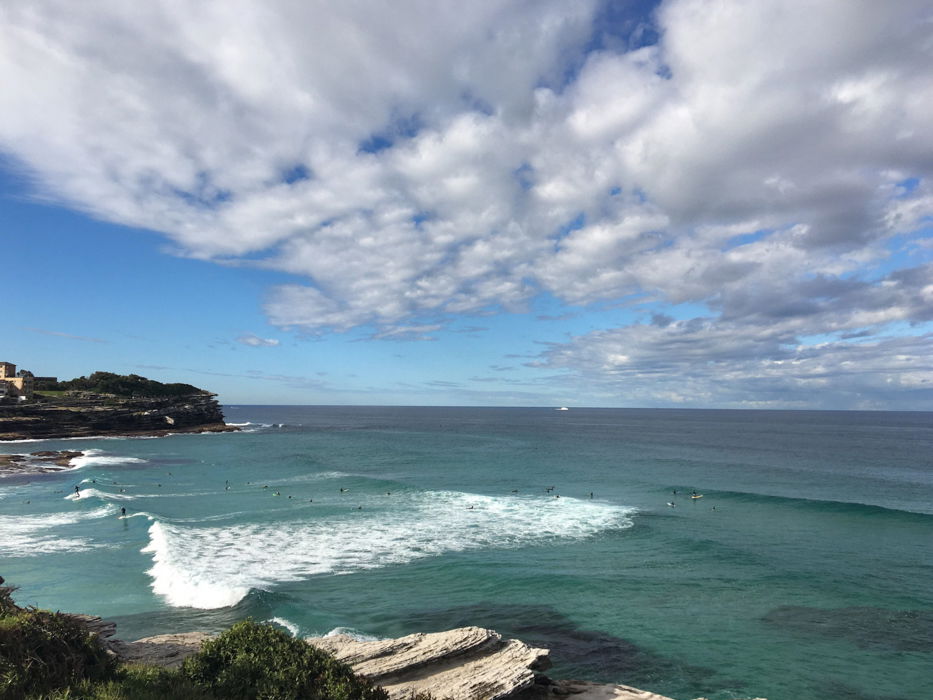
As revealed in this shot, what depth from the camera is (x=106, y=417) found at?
121312 millimetres

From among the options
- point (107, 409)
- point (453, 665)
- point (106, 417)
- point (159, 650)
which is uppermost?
point (107, 409)

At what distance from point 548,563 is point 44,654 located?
2588cm

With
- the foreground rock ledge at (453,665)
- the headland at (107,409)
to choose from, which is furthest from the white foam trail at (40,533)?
the headland at (107,409)

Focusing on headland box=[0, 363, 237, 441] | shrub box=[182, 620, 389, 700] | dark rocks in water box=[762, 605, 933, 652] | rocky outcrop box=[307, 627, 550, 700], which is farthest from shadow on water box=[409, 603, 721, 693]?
headland box=[0, 363, 237, 441]

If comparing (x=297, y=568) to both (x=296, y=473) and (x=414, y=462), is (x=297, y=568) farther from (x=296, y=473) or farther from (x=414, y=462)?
(x=414, y=462)

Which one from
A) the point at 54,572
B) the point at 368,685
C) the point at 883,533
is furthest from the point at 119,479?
the point at 883,533

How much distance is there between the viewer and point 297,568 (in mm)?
30938

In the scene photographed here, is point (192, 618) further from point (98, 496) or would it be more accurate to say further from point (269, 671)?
point (98, 496)

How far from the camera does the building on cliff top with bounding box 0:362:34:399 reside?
4749 inches

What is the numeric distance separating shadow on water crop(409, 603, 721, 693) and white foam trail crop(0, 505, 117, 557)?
85.5 feet

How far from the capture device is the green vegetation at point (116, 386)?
140500 mm

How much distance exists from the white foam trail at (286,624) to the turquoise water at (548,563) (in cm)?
15

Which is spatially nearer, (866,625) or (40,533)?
(866,625)

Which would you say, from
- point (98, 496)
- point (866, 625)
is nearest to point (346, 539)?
point (98, 496)
